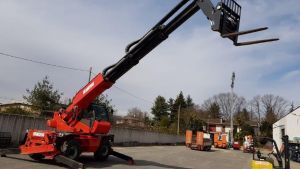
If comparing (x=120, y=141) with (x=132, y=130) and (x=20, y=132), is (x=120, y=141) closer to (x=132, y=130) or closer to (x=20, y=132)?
(x=132, y=130)

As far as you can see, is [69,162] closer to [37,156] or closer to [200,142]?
[37,156]

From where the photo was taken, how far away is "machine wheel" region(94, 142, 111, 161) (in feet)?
51.9

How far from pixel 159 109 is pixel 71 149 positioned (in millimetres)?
74170

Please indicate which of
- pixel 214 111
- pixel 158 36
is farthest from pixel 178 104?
pixel 158 36

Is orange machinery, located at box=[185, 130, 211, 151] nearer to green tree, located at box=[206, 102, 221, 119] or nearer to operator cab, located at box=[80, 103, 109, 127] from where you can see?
operator cab, located at box=[80, 103, 109, 127]

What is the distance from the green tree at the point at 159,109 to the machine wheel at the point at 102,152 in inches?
2817

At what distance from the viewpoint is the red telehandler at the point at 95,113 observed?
1172 cm

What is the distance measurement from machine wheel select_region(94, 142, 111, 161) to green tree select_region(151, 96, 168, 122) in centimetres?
7154

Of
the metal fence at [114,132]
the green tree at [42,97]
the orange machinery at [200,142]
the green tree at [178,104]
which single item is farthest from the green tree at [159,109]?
the green tree at [42,97]

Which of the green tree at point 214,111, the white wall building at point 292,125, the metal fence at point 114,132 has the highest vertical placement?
the green tree at point 214,111

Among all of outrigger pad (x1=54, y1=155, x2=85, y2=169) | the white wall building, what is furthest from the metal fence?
the white wall building

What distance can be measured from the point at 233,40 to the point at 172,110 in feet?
268

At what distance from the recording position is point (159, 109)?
87938mm

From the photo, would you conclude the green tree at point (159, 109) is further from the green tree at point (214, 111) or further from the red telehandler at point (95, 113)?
the red telehandler at point (95, 113)
